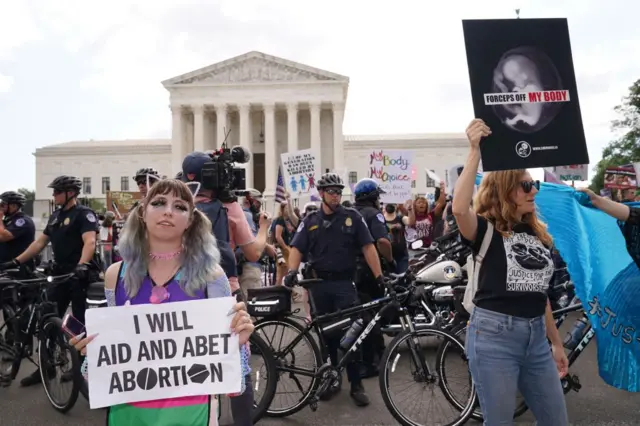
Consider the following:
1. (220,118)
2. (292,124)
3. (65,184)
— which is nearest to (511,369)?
(65,184)

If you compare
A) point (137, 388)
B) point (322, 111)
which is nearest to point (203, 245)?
point (137, 388)

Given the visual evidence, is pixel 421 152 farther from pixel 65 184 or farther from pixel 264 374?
pixel 264 374

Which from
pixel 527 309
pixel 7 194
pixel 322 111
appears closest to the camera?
pixel 527 309

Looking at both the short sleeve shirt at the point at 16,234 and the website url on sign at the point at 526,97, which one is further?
the short sleeve shirt at the point at 16,234

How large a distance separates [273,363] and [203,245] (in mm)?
2318

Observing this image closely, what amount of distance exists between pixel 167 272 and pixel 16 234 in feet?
18.1

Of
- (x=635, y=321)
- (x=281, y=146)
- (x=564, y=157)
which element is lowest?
(x=635, y=321)

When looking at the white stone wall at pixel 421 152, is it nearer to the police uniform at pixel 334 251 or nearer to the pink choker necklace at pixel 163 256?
the police uniform at pixel 334 251

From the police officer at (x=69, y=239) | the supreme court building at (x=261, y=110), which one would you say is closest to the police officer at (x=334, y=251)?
the police officer at (x=69, y=239)

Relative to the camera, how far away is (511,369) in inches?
108

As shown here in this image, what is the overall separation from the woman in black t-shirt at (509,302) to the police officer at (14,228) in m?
6.00

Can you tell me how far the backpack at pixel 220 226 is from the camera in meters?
3.81

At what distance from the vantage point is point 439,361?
439cm

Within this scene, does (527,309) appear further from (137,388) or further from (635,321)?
(137,388)
